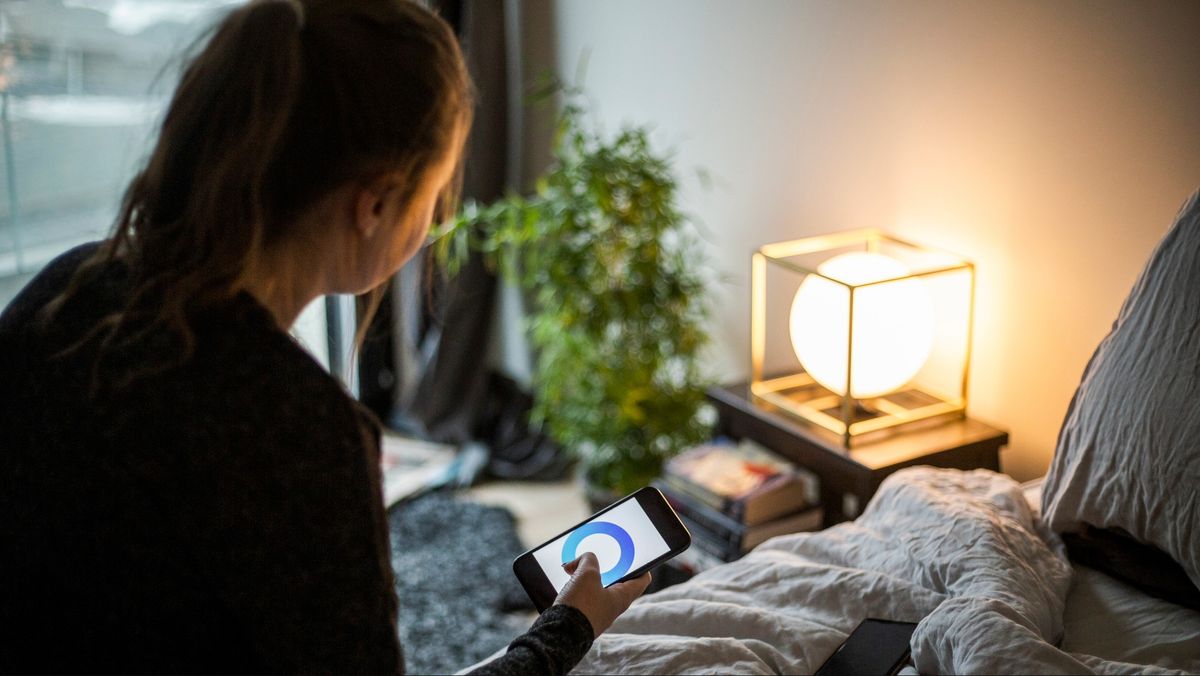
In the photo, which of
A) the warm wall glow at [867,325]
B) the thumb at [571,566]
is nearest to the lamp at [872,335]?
the warm wall glow at [867,325]

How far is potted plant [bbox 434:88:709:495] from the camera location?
7.22 ft

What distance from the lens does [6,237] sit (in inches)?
95.5

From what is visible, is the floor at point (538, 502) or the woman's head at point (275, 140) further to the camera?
the floor at point (538, 502)

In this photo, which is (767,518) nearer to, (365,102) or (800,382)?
(800,382)

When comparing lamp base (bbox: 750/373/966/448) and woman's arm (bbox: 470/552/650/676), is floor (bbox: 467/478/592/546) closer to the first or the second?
lamp base (bbox: 750/373/966/448)

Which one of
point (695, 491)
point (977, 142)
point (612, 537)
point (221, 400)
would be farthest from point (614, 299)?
point (221, 400)

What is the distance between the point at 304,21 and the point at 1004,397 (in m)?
1.40

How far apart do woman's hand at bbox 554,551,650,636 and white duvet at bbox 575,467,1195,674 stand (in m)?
0.12

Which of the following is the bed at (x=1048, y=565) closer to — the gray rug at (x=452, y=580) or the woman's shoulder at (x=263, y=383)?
the woman's shoulder at (x=263, y=383)

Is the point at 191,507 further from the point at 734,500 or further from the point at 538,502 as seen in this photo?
the point at 538,502

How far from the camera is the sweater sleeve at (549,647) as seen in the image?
3.03 ft

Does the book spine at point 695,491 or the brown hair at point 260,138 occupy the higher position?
the brown hair at point 260,138

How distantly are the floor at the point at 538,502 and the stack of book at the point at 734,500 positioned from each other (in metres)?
0.66

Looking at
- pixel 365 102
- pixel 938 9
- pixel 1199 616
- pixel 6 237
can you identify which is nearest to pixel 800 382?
pixel 938 9
